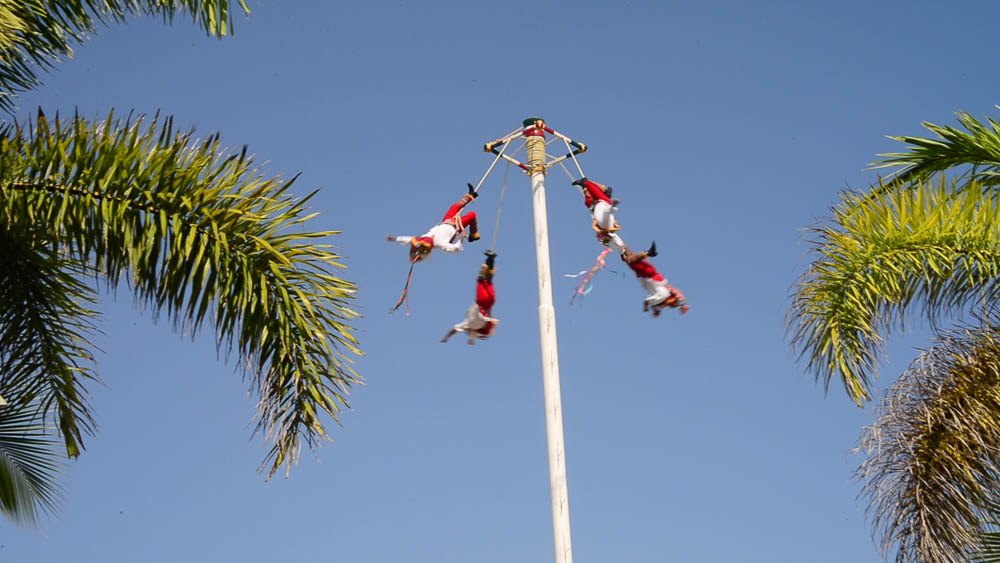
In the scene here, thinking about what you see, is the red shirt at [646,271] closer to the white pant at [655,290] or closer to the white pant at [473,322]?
the white pant at [655,290]

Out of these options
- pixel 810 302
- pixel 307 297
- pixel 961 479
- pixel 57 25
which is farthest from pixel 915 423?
pixel 57 25

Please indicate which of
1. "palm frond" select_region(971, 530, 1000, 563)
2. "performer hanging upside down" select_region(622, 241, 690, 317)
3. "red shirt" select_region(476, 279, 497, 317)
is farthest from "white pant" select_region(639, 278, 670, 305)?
"palm frond" select_region(971, 530, 1000, 563)

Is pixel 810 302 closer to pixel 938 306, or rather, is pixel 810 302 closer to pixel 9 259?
pixel 938 306

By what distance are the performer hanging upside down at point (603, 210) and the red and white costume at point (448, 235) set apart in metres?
0.87

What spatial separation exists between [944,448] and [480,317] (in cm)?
353

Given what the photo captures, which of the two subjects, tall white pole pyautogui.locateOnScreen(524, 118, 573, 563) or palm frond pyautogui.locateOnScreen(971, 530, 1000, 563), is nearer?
tall white pole pyautogui.locateOnScreen(524, 118, 573, 563)

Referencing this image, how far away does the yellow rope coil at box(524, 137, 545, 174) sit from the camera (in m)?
8.59

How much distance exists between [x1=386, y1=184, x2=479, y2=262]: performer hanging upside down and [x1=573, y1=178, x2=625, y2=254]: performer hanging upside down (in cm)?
86

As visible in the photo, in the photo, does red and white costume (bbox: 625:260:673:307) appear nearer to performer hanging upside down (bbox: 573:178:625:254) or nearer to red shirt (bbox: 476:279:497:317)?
performer hanging upside down (bbox: 573:178:625:254)

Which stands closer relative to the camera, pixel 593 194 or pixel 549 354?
pixel 549 354

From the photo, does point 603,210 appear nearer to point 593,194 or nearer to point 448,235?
point 593,194

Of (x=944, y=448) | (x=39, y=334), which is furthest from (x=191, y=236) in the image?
(x=944, y=448)

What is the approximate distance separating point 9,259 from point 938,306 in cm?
678

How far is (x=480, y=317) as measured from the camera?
800 centimetres
